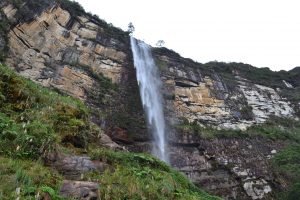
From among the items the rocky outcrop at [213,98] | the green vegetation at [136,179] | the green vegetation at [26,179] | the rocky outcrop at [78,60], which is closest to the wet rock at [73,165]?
the green vegetation at [136,179]

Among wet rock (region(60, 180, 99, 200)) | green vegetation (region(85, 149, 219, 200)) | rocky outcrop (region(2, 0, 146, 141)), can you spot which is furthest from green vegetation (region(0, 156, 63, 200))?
rocky outcrop (region(2, 0, 146, 141))

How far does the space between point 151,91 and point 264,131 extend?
375 inches

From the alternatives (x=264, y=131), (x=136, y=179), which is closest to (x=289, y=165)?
(x=264, y=131)

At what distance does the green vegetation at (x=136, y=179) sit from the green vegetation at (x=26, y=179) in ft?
3.18

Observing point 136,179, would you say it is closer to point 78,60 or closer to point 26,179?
point 26,179

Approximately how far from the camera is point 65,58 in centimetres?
2459

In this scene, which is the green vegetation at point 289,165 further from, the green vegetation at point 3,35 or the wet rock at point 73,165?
the green vegetation at point 3,35

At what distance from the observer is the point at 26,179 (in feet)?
21.3

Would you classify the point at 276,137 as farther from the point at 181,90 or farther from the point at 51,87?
the point at 51,87

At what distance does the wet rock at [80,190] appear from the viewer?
667 cm

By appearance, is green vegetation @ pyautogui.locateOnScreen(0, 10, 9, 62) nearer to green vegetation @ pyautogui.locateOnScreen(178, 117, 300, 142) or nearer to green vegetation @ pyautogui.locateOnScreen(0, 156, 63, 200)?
green vegetation @ pyautogui.locateOnScreen(178, 117, 300, 142)

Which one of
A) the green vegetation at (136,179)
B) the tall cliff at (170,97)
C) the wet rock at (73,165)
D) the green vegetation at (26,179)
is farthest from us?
the tall cliff at (170,97)

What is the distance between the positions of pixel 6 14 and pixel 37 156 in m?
17.0

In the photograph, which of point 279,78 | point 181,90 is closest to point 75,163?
point 181,90
